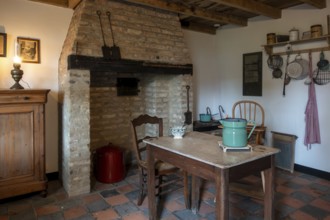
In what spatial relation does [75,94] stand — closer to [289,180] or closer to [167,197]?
[167,197]

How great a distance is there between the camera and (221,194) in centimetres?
155

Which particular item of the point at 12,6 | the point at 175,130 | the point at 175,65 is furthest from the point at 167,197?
the point at 12,6

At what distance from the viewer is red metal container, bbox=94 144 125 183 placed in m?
3.22

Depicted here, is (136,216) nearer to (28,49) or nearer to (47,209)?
(47,209)

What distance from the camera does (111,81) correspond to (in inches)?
148

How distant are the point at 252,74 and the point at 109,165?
278cm

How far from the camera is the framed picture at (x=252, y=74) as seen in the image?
411 centimetres

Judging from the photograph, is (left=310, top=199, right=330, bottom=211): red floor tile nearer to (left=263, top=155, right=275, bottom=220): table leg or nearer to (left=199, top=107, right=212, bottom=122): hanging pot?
(left=263, top=155, right=275, bottom=220): table leg

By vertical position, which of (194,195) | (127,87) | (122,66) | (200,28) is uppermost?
(200,28)

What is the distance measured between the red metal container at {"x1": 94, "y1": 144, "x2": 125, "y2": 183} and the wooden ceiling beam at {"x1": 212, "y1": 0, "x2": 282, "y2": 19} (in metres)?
2.32

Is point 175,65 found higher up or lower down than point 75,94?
higher up

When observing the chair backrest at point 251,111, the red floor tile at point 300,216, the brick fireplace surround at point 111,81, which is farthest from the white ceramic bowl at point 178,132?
the chair backrest at point 251,111

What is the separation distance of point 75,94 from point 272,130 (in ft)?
9.95

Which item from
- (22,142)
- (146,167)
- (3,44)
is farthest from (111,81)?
(146,167)
